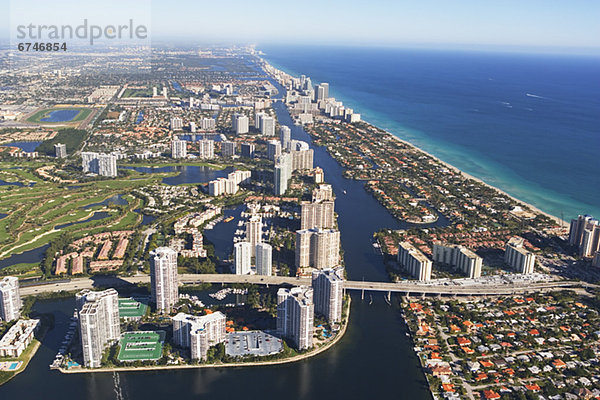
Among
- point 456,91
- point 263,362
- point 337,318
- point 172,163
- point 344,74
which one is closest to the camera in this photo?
point 263,362

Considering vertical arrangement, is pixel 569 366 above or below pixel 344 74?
below

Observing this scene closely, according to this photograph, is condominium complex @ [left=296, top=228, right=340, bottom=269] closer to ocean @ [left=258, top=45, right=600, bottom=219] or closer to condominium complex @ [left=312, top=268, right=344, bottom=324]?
condominium complex @ [left=312, top=268, right=344, bottom=324]

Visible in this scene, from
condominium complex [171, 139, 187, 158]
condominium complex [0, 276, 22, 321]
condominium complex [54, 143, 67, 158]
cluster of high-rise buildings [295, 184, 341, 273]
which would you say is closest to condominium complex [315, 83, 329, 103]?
condominium complex [171, 139, 187, 158]

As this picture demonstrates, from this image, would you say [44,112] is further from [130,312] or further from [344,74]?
[344,74]

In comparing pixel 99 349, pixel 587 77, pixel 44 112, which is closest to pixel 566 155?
pixel 99 349

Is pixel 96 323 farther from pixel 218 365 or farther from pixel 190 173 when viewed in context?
pixel 190 173

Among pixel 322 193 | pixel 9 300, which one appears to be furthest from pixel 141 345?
pixel 322 193

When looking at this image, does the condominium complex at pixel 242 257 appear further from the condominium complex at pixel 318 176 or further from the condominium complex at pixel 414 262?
the condominium complex at pixel 318 176
